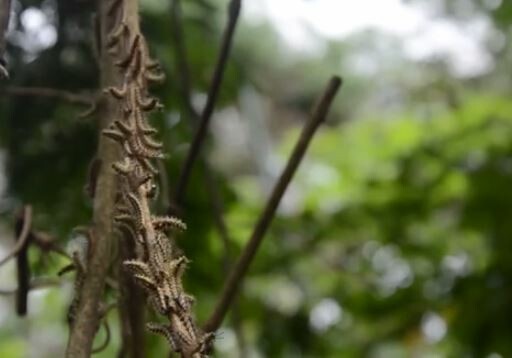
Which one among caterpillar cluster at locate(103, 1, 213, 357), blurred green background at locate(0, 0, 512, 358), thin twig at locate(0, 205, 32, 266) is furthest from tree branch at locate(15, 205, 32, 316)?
blurred green background at locate(0, 0, 512, 358)

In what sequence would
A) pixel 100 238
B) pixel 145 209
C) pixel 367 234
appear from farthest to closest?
pixel 367 234 < pixel 100 238 < pixel 145 209

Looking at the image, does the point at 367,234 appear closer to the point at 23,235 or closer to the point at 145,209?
the point at 23,235

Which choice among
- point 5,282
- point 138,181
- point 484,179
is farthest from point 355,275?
point 5,282

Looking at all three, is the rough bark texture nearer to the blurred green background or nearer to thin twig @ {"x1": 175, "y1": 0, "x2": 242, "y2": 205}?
thin twig @ {"x1": 175, "y1": 0, "x2": 242, "y2": 205}

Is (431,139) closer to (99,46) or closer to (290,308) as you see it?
(290,308)

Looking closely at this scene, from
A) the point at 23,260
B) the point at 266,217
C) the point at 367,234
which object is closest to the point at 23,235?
the point at 23,260

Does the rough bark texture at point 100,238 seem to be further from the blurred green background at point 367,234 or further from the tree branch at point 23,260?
the blurred green background at point 367,234
